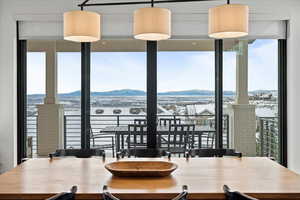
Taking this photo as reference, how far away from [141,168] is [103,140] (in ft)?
7.04

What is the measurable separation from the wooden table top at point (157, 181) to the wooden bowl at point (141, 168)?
0.04 metres

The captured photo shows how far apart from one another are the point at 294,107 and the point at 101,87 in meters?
2.62

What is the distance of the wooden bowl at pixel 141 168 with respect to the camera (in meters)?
2.16

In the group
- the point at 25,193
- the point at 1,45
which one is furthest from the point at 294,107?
the point at 1,45

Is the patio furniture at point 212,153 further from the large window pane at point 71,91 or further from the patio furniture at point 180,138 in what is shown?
the large window pane at point 71,91

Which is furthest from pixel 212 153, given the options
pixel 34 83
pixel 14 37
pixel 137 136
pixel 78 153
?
pixel 14 37

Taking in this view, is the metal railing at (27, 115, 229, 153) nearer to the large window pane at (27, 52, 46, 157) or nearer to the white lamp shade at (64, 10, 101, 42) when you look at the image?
the large window pane at (27, 52, 46, 157)

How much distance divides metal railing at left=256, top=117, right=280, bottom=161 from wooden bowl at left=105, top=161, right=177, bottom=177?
2.40m

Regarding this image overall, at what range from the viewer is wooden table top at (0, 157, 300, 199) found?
1823 millimetres

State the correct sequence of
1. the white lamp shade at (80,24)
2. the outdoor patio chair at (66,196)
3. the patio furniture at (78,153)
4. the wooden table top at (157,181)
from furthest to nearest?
the patio furniture at (78,153) → the white lamp shade at (80,24) → the wooden table top at (157,181) → the outdoor patio chair at (66,196)

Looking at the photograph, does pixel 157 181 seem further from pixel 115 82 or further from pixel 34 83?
pixel 34 83

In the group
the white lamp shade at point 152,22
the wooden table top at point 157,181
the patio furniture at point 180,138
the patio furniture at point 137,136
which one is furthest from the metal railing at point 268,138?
the white lamp shade at point 152,22

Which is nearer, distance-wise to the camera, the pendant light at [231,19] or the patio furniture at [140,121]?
the pendant light at [231,19]

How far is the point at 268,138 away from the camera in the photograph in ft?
14.4
